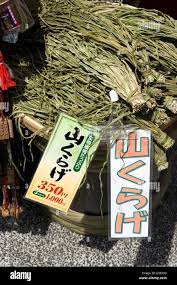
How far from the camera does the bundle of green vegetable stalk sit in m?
1.49

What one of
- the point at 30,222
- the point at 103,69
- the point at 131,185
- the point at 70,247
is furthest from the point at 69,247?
the point at 103,69

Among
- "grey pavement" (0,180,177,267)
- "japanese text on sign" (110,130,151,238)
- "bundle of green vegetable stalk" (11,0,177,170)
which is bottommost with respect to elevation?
"grey pavement" (0,180,177,267)

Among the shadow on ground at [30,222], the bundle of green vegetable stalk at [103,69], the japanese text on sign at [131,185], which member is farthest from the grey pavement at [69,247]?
the bundle of green vegetable stalk at [103,69]

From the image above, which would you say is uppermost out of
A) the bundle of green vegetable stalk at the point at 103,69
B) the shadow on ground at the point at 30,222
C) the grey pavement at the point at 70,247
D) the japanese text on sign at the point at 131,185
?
the bundle of green vegetable stalk at the point at 103,69

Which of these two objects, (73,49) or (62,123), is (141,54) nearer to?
(73,49)

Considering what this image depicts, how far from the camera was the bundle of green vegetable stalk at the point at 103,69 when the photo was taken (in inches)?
58.7

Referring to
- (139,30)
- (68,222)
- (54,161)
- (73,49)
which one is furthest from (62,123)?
(68,222)

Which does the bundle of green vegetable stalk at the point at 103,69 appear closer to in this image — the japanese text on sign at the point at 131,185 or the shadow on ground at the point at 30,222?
the japanese text on sign at the point at 131,185

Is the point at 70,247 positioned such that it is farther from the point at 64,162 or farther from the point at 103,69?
the point at 103,69

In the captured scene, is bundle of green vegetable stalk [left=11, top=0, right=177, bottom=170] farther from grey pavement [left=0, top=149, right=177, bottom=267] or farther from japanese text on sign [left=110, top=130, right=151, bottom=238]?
grey pavement [left=0, top=149, right=177, bottom=267]

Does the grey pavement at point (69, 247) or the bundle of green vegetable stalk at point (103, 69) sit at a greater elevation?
the bundle of green vegetable stalk at point (103, 69)

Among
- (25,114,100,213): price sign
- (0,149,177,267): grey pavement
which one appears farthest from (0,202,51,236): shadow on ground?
(25,114,100,213): price sign

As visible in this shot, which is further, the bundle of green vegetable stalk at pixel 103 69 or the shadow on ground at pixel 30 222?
the shadow on ground at pixel 30 222

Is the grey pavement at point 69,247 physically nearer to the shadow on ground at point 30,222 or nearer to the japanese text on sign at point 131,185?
the shadow on ground at point 30,222
